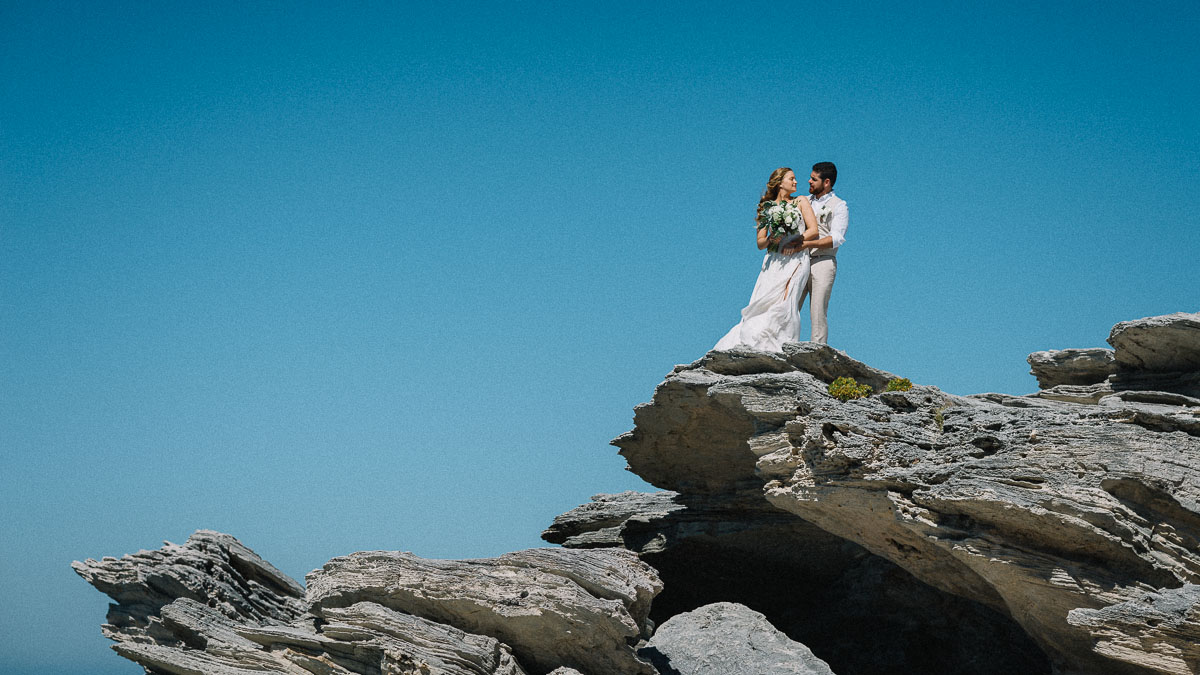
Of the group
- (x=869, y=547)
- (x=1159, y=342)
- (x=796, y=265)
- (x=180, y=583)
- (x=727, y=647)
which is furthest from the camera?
(x=796, y=265)

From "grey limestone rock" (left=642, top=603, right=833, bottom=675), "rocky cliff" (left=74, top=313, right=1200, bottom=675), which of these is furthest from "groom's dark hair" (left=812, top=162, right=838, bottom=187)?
"grey limestone rock" (left=642, top=603, right=833, bottom=675)

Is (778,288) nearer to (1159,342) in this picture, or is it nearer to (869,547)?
(869,547)

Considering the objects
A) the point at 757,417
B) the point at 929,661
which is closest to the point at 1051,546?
the point at 757,417

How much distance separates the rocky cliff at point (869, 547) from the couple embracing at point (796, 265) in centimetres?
129

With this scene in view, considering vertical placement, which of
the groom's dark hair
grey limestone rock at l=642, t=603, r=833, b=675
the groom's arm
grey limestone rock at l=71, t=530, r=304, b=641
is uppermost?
the groom's dark hair

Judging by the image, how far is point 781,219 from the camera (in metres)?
23.4

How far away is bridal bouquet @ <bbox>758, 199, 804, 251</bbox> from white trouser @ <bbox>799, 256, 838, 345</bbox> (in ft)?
2.95

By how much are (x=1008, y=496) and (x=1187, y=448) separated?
3.05 m

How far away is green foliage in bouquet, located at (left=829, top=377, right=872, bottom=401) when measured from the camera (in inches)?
829

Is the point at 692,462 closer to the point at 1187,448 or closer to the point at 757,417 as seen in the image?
the point at 757,417

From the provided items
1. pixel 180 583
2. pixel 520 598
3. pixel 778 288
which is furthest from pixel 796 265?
pixel 180 583

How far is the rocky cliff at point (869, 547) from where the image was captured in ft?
58.6

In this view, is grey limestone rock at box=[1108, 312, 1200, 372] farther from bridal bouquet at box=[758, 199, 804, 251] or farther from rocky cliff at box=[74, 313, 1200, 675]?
bridal bouquet at box=[758, 199, 804, 251]

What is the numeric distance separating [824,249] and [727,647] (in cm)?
836
